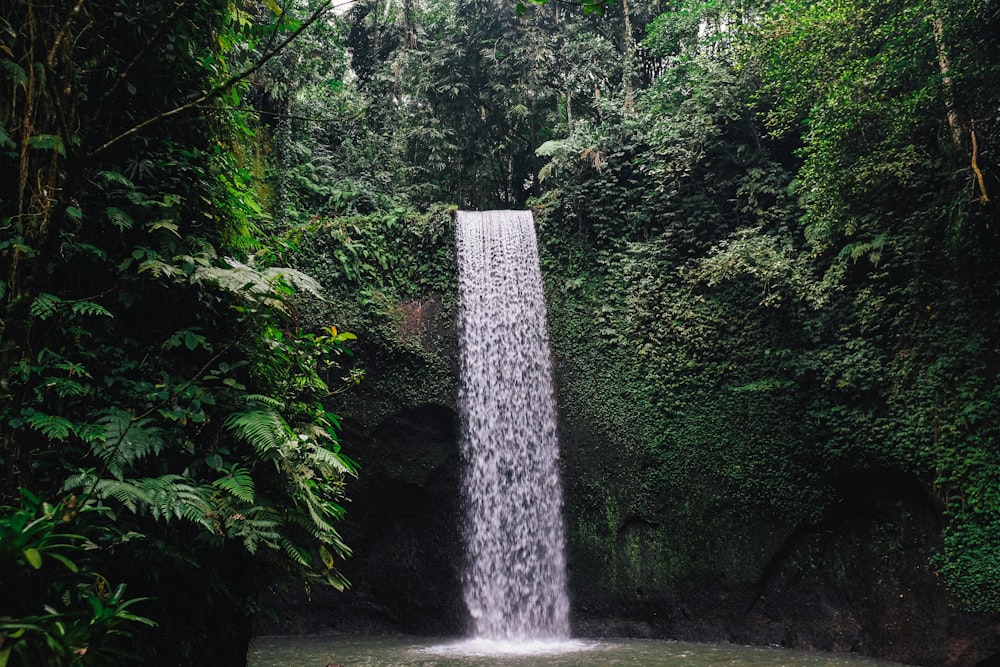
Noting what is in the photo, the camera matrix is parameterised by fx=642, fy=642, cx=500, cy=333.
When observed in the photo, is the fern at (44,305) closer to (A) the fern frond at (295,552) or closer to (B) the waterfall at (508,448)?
(A) the fern frond at (295,552)

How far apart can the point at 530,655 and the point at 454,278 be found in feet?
18.8

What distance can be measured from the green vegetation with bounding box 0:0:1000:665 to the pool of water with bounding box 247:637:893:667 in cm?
102

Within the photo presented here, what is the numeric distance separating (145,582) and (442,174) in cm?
1367

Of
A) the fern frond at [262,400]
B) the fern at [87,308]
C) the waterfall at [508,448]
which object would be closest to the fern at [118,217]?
the fern at [87,308]

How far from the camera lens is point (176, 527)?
322 cm

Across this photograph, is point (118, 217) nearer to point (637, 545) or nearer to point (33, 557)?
point (33, 557)

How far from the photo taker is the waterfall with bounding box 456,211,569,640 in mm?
8883

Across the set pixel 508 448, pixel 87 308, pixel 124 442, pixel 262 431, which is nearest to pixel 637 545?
pixel 508 448

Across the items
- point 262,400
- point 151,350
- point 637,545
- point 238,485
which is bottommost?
point 637,545

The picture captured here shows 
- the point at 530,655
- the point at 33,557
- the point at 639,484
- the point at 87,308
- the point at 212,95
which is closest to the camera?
the point at 33,557

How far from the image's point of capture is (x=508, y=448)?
31.1 ft

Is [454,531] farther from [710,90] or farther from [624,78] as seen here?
[624,78]

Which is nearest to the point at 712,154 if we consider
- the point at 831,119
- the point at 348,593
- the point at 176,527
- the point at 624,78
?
the point at 831,119

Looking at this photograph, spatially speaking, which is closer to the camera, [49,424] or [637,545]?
[49,424]
